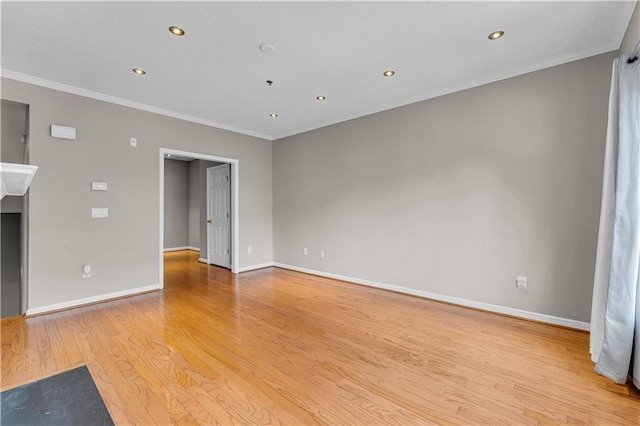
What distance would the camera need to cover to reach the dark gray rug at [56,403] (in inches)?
60.5

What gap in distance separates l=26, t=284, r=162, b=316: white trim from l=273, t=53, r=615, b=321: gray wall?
2.88 metres

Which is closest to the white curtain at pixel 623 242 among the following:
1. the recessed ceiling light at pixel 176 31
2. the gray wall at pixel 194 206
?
the recessed ceiling light at pixel 176 31

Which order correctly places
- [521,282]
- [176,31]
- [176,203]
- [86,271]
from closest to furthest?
1. [176,31]
2. [521,282]
3. [86,271]
4. [176,203]

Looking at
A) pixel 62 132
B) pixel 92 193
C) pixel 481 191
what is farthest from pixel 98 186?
pixel 481 191

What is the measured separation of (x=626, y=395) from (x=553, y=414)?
2.14 feet

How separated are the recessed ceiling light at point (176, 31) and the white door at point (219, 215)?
10.7 feet

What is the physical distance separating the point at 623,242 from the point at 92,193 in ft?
17.7

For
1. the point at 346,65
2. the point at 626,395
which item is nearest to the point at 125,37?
the point at 346,65

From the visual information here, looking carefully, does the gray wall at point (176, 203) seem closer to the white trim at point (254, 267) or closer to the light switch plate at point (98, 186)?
the white trim at point (254, 267)

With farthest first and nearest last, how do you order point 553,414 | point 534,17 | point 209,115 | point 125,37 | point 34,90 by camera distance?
point 209,115
point 34,90
point 125,37
point 534,17
point 553,414

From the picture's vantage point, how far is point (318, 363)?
223 centimetres

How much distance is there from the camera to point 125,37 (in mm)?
2432

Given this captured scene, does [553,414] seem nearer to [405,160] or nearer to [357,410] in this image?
[357,410]

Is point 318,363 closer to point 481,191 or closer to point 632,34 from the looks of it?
point 481,191
